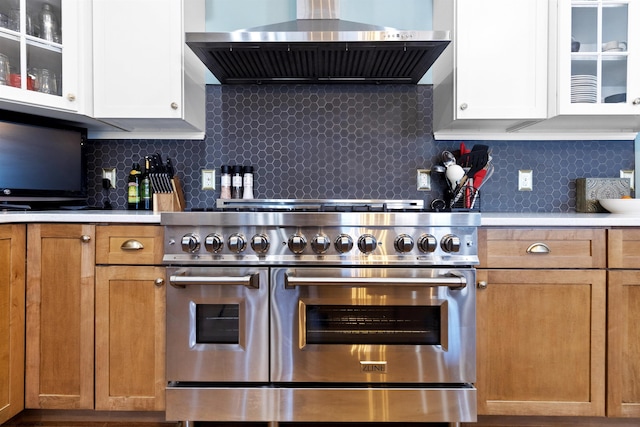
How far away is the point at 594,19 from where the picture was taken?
72.9 inches

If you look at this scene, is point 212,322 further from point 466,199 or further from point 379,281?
point 466,199

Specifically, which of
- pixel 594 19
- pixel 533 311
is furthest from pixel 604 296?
pixel 594 19

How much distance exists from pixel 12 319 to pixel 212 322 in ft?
2.49

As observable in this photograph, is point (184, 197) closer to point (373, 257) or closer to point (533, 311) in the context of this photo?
point (373, 257)

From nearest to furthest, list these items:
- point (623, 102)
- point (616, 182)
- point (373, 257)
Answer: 1. point (373, 257)
2. point (623, 102)
3. point (616, 182)

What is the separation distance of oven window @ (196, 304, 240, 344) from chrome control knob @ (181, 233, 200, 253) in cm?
24

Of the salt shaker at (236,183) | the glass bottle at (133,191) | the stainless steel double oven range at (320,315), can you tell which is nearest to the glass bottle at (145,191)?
the glass bottle at (133,191)

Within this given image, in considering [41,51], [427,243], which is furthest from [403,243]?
[41,51]

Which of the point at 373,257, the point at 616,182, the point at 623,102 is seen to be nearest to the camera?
the point at 373,257

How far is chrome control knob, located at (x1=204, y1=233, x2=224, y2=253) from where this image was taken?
155 centimetres

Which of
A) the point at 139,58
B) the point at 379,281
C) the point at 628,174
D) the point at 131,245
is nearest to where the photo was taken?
the point at 379,281

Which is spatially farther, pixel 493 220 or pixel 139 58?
pixel 139 58

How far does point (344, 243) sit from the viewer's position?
1.54 meters

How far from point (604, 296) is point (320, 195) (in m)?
1.36
